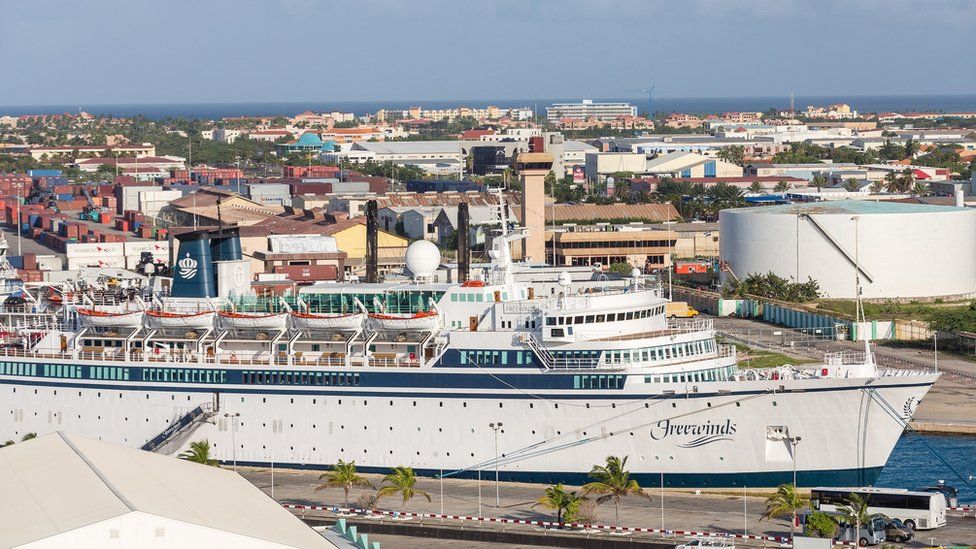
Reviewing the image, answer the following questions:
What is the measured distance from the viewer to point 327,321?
40531 millimetres

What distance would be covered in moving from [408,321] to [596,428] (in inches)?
215

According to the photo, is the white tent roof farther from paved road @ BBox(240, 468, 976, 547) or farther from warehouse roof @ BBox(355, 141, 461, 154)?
warehouse roof @ BBox(355, 141, 461, 154)

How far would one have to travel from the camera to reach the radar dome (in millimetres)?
42781

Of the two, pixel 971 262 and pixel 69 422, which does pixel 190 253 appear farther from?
pixel 971 262

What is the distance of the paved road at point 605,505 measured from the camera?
34062 millimetres

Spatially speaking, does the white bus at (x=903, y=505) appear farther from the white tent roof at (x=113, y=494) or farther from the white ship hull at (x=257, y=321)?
the white ship hull at (x=257, y=321)

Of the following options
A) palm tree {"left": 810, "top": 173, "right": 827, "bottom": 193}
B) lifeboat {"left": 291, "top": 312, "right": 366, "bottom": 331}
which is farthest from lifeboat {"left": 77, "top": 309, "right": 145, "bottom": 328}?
palm tree {"left": 810, "top": 173, "right": 827, "bottom": 193}

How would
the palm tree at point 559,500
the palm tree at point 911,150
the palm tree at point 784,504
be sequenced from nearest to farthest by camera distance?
the palm tree at point 784,504 < the palm tree at point 559,500 < the palm tree at point 911,150

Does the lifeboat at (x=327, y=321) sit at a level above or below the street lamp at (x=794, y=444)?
above

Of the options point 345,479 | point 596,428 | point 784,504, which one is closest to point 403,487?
point 345,479

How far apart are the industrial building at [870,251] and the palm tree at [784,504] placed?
46626mm

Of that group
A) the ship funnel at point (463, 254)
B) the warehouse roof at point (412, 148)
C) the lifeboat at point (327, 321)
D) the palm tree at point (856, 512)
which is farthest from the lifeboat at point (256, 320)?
the warehouse roof at point (412, 148)

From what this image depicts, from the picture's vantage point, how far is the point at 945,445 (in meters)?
46.3

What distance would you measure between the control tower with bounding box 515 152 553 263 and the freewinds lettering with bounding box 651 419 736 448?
47685 millimetres
